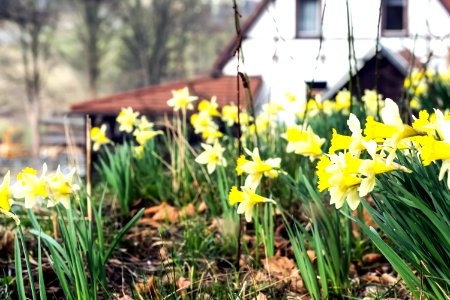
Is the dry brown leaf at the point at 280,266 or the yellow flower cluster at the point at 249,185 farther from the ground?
the yellow flower cluster at the point at 249,185

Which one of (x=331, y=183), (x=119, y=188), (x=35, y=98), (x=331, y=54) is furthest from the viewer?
(x=35, y=98)

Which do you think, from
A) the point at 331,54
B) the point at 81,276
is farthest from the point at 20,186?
the point at 331,54

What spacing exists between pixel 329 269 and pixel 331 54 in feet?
41.6

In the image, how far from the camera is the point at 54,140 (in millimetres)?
19938

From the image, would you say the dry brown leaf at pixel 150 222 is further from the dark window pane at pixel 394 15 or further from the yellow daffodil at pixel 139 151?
the dark window pane at pixel 394 15

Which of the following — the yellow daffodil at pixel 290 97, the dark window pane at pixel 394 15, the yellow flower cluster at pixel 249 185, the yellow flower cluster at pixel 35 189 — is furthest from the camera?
the dark window pane at pixel 394 15

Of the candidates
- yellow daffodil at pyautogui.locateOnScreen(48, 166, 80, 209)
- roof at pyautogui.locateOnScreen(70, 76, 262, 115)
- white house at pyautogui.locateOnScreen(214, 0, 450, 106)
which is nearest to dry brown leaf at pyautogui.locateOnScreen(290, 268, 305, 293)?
yellow daffodil at pyautogui.locateOnScreen(48, 166, 80, 209)

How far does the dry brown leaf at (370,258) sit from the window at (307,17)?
455 inches

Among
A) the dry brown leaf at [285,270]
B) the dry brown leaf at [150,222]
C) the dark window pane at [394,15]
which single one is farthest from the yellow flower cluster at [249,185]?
the dark window pane at [394,15]

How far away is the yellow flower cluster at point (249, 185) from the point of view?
62.1 inches

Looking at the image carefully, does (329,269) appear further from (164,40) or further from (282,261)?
(164,40)

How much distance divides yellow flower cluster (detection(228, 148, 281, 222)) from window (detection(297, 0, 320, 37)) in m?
11.9

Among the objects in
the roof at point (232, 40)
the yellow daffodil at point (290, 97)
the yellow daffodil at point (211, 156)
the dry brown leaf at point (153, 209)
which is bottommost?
the dry brown leaf at point (153, 209)

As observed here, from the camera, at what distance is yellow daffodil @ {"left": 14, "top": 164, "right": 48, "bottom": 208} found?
4.91 ft
